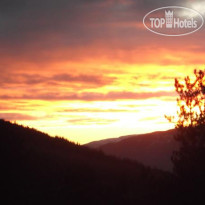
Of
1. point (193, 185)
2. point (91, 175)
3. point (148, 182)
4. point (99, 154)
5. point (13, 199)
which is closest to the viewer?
point (13, 199)

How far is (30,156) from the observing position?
22766mm

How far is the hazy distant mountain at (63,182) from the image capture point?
63.1 feet

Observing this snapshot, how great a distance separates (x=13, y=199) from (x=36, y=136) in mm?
14773

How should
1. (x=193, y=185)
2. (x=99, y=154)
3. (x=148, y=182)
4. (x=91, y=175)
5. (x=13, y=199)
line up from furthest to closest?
(x=99, y=154), (x=91, y=175), (x=148, y=182), (x=193, y=185), (x=13, y=199)

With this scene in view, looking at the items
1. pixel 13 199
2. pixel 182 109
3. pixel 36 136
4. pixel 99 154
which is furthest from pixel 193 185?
pixel 36 136

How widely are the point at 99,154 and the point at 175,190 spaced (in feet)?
43.7

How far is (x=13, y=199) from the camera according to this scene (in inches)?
705

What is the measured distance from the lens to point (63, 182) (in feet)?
69.5

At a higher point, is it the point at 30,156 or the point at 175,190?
the point at 30,156

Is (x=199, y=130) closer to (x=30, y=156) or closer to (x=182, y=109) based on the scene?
(x=182, y=109)

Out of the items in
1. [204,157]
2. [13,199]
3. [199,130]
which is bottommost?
[13,199]

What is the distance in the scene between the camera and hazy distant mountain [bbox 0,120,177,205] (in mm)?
19234

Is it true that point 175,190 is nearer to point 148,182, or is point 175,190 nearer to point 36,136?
point 148,182

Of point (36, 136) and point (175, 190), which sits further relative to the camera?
point (36, 136)
